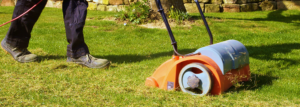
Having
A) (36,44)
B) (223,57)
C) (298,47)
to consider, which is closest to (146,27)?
(36,44)

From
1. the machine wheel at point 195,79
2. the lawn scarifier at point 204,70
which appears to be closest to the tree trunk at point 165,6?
the lawn scarifier at point 204,70

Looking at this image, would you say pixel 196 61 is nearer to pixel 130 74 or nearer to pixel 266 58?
pixel 130 74

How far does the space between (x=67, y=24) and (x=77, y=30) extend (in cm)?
15

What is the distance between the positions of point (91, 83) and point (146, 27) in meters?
4.28

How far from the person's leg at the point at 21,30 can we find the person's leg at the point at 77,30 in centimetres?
43

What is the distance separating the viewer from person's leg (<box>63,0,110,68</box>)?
140 inches

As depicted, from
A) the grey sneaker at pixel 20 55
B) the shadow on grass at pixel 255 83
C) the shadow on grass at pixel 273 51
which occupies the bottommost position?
the shadow on grass at pixel 273 51

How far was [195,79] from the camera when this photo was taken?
2.59m

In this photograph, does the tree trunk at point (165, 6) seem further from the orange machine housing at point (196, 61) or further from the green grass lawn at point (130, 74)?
the orange machine housing at point (196, 61)

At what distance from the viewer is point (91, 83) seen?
10.2 ft

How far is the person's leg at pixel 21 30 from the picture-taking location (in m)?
3.72

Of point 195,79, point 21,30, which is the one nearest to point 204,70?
point 195,79

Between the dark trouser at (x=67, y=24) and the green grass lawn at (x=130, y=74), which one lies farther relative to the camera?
the dark trouser at (x=67, y=24)

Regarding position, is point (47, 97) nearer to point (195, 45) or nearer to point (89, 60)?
point (89, 60)
